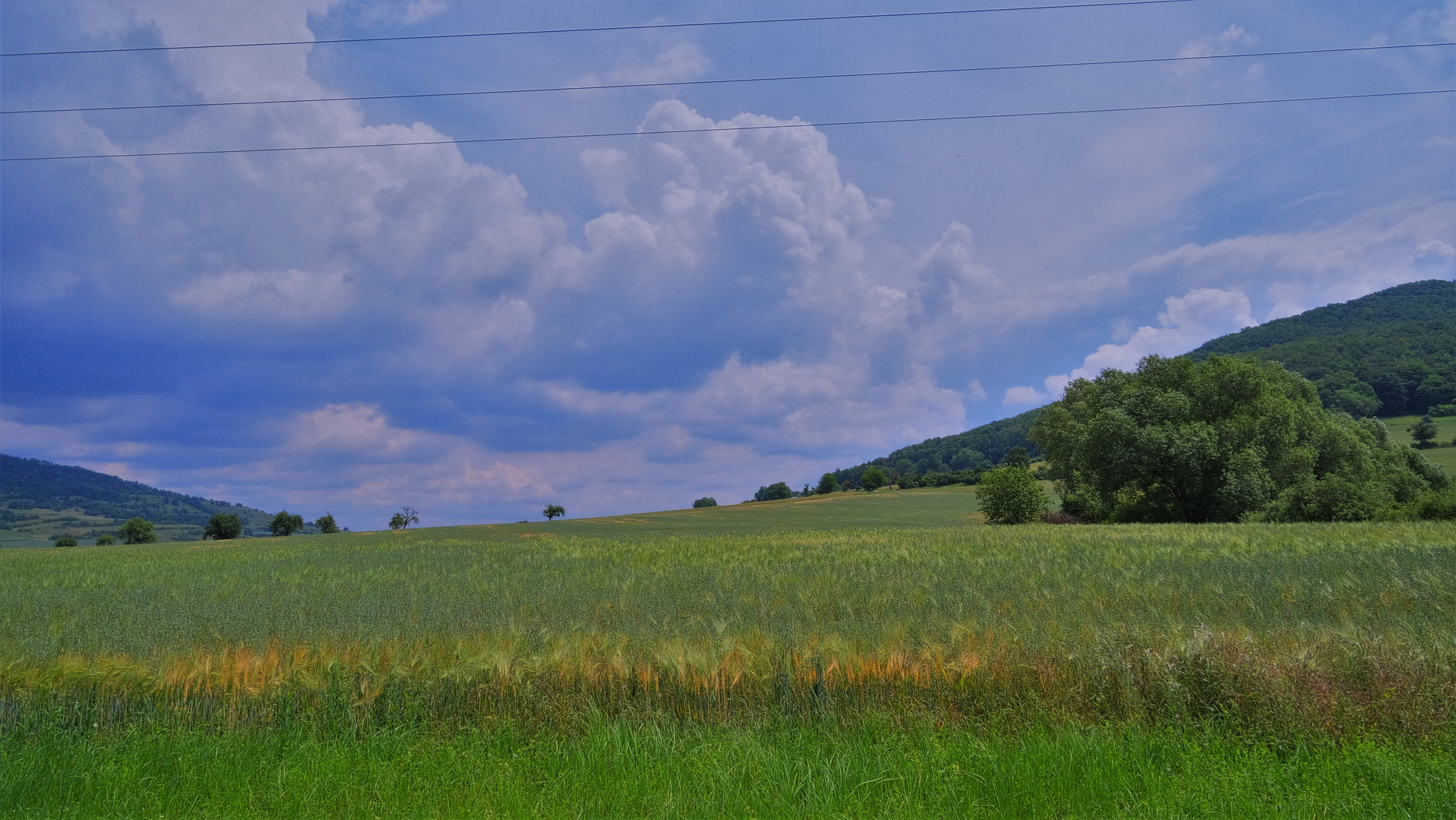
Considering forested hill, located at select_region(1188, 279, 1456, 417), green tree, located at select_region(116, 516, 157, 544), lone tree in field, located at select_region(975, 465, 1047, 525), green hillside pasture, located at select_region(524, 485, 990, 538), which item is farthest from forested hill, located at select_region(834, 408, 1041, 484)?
green tree, located at select_region(116, 516, 157, 544)

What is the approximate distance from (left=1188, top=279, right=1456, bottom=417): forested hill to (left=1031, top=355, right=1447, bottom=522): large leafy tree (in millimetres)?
54096

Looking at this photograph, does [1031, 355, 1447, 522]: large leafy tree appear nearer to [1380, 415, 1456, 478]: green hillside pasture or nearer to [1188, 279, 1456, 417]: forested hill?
[1380, 415, 1456, 478]: green hillside pasture

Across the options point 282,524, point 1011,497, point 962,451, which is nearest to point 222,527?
point 282,524

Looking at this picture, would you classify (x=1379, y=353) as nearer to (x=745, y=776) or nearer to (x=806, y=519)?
(x=806, y=519)

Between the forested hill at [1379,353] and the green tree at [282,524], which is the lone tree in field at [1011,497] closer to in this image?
the forested hill at [1379,353]

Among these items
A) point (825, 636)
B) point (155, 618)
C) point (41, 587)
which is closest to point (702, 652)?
point (825, 636)

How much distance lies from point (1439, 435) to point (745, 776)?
123 meters

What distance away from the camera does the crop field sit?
197 inches

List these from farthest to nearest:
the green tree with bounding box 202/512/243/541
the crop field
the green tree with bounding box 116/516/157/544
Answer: the green tree with bounding box 116/516/157/544 → the green tree with bounding box 202/512/243/541 → the crop field

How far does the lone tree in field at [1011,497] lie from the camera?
50.2 metres

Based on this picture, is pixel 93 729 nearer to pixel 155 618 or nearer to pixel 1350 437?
pixel 155 618

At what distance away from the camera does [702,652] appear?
7.20m

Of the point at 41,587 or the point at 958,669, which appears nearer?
the point at 958,669

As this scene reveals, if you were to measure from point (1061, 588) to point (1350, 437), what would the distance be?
50974 mm
